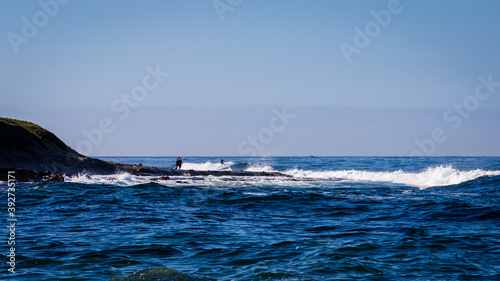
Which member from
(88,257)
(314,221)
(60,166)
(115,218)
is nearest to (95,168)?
(60,166)

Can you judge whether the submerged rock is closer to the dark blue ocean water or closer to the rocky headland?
the dark blue ocean water

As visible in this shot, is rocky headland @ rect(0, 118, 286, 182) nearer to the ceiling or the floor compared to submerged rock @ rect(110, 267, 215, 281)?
nearer to the ceiling

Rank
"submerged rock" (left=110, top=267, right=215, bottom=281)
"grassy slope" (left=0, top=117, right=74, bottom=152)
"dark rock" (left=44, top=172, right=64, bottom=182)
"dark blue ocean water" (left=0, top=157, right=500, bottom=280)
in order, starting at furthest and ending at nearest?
"grassy slope" (left=0, top=117, right=74, bottom=152) → "dark rock" (left=44, top=172, right=64, bottom=182) → "dark blue ocean water" (left=0, top=157, right=500, bottom=280) → "submerged rock" (left=110, top=267, right=215, bottom=281)

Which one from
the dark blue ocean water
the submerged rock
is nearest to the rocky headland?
the dark blue ocean water

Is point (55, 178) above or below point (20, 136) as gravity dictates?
below

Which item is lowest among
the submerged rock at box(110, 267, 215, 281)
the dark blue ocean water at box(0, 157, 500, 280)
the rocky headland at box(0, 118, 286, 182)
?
the submerged rock at box(110, 267, 215, 281)

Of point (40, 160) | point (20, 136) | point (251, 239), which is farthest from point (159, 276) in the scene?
point (20, 136)

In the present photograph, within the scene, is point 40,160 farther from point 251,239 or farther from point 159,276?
point 159,276

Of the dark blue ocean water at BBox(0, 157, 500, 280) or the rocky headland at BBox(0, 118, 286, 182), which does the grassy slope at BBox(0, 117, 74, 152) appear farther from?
the dark blue ocean water at BBox(0, 157, 500, 280)

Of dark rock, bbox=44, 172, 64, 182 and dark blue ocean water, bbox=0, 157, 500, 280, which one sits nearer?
dark blue ocean water, bbox=0, 157, 500, 280

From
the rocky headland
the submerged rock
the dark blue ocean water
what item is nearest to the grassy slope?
the rocky headland

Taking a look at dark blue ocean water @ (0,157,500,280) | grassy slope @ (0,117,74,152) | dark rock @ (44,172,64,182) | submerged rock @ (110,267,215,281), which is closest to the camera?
submerged rock @ (110,267,215,281)

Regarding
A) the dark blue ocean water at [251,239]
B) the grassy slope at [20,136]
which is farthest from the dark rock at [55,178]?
the dark blue ocean water at [251,239]

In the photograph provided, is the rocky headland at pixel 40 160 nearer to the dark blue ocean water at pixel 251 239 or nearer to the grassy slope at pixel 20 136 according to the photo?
the grassy slope at pixel 20 136
